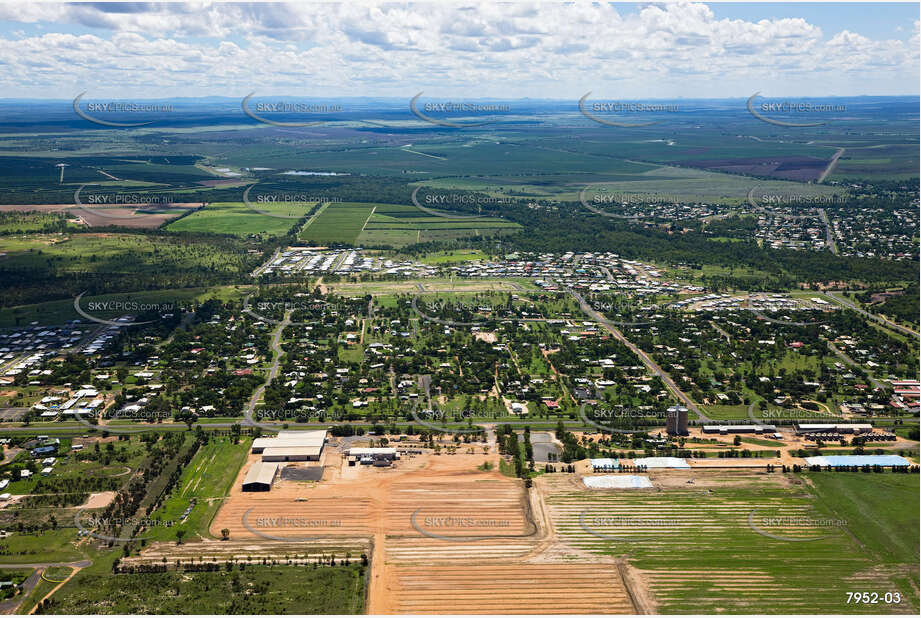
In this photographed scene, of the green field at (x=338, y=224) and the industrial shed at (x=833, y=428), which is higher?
the green field at (x=338, y=224)

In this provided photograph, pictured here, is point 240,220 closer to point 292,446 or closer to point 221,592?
point 292,446

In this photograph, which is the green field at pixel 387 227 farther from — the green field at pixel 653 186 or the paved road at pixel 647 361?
the paved road at pixel 647 361

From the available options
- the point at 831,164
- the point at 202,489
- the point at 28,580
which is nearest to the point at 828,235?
the point at 831,164

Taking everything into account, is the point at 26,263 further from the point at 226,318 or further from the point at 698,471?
the point at 698,471

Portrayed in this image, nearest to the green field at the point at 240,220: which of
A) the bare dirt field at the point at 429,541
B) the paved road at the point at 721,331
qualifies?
the paved road at the point at 721,331

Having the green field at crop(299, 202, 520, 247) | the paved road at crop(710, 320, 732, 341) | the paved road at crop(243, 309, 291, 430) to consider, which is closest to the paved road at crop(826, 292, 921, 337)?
the paved road at crop(710, 320, 732, 341)
